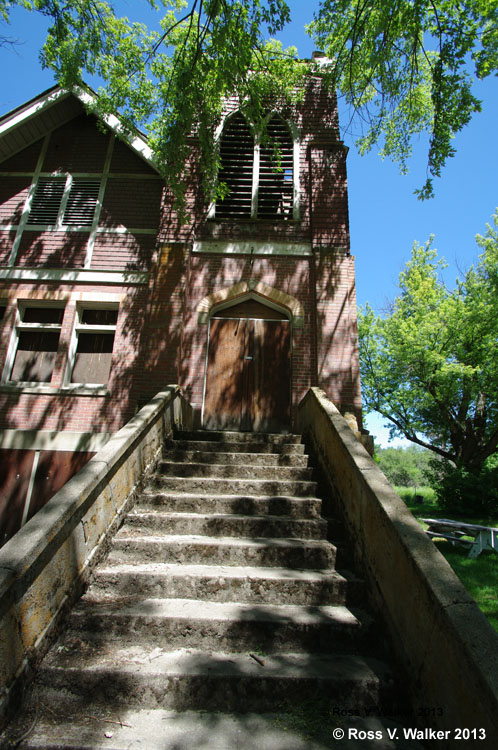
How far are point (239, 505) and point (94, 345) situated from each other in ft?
19.3

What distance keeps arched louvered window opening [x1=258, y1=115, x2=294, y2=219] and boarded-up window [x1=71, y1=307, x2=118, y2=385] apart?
4254 mm

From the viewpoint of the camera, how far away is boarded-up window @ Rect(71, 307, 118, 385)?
8495 mm

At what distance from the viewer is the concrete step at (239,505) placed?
424cm

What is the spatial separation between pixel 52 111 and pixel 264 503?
34.7ft

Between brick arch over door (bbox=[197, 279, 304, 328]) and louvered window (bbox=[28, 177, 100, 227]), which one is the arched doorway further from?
louvered window (bbox=[28, 177, 100, 227])

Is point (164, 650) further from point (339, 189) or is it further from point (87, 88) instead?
point (87, 88)

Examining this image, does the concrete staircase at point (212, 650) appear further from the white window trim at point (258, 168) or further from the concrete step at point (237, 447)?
the white window trim at point (258, 168)

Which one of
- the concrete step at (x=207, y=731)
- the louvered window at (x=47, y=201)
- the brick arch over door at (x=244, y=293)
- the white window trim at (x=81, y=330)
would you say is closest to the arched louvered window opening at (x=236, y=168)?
the brick arch over door at (x=244, y=293)

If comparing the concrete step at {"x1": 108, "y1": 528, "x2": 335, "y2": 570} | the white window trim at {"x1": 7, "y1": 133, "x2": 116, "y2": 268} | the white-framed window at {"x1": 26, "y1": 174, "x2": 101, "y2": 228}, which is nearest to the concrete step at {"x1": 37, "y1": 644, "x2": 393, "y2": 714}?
the concrete step at {"x1": 108, "y1": 528, "x2": 335, "y2": 570}

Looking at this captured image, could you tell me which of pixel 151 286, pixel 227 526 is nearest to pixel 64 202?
pixel 151 286

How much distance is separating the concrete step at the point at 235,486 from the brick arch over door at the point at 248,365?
3330mm

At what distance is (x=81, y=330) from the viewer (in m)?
8.73

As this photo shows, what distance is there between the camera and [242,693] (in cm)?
241

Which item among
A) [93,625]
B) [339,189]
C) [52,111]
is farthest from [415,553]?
[52,111]
